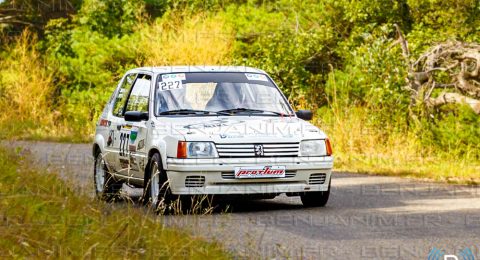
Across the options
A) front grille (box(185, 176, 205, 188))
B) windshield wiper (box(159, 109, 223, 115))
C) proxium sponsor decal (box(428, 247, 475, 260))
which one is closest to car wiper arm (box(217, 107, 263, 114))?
windshield wiper (box(159, 109, 223, 115))

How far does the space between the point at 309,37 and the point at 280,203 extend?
15.6 m

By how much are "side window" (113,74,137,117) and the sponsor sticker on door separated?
2811 mm

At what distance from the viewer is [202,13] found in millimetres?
34281

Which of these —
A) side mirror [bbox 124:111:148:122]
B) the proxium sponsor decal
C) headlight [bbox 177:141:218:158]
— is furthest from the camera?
side mirror [bbox 124:111:148:122]

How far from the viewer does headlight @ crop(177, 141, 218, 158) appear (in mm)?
11719

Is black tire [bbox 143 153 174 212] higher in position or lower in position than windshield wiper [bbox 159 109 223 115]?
lower

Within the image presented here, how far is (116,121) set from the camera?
1414 cm

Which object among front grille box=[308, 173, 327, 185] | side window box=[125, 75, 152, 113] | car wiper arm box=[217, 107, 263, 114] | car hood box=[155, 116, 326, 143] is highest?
side window box=[125, 75, 152, 113]

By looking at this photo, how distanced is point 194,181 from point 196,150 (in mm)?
324

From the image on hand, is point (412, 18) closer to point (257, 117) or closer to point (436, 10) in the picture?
point (436, 10)

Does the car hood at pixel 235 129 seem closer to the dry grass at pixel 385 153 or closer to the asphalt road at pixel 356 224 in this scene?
the asphalt road at pixel 356 224

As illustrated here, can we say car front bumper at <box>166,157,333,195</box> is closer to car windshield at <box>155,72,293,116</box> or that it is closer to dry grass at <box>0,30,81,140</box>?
car windshield at <box>155,72,293,116</box>

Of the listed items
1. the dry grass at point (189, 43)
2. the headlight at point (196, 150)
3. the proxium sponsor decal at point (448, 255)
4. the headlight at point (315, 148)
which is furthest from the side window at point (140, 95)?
the dry grass at point (189, 43)

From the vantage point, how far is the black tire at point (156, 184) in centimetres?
1184
